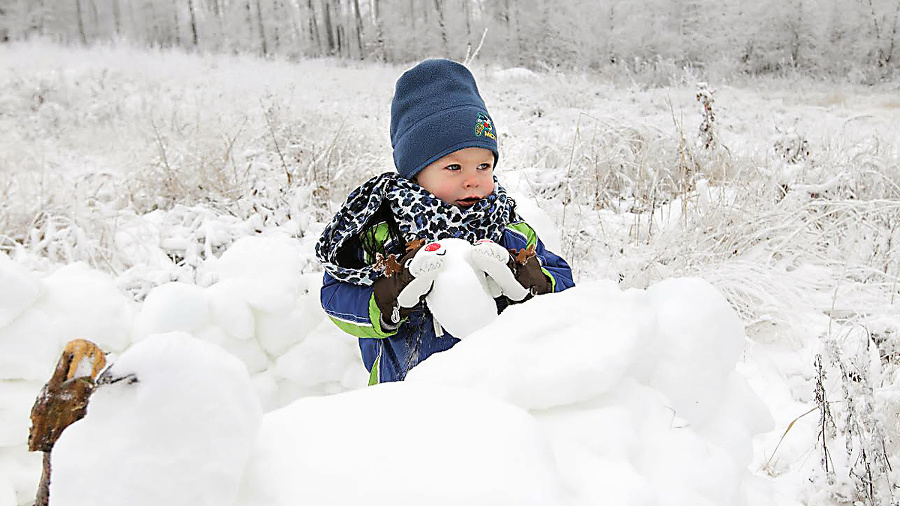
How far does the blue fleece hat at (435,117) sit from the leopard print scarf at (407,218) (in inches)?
3.7

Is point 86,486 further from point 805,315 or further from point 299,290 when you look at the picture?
point 805,315

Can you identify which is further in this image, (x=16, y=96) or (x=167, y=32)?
(x=167, y=32)

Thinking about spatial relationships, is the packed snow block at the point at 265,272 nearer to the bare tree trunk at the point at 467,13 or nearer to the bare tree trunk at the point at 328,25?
the bare tree trunk at the point at 467,13

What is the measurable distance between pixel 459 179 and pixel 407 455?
1180 millimetres

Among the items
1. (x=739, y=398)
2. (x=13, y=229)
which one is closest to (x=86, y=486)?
(x=739, y=398)

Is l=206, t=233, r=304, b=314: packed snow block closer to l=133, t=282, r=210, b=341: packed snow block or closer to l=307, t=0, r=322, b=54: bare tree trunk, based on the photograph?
l=133, t=282, r=210, b=341: packed snow block

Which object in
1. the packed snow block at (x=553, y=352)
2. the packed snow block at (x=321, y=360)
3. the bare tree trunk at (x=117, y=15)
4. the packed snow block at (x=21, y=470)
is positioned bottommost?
the packed snow block at (x=321, y=360)

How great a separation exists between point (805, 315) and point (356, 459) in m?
2.21

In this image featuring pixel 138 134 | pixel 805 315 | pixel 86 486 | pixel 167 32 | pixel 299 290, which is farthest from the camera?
pixel 167 32

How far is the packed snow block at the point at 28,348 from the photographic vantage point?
Result: 1.08 metres

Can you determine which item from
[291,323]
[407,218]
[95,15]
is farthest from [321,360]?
[95,15]

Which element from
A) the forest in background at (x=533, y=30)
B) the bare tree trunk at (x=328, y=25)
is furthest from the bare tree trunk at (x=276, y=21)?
the bare tree trunk at (x=328, y=25)

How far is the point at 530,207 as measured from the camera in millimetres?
2020

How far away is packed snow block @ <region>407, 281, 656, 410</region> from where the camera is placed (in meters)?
0.53
